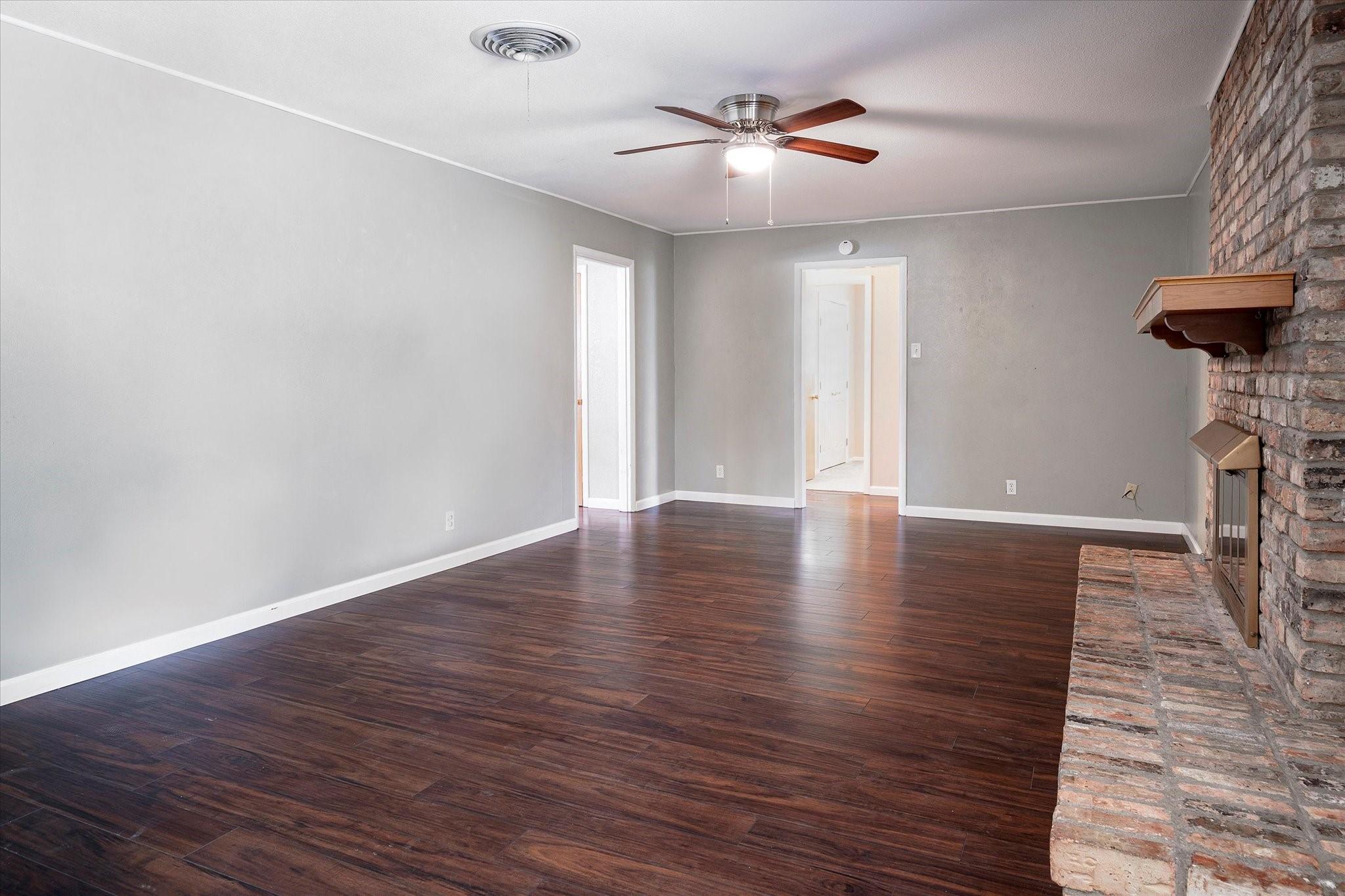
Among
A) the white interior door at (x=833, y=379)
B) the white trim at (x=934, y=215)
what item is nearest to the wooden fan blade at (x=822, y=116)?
the white trim at (x=934, y=215)

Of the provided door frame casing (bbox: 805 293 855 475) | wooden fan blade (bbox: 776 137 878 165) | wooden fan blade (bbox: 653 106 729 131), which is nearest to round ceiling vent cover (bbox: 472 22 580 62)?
wooden fan blade (bbox: 653 106 729 131)

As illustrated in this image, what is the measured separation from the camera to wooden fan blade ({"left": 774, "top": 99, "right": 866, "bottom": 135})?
10.9 feet

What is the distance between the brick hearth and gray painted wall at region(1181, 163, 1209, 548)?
99.4 inches

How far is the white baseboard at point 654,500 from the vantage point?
7.18 m

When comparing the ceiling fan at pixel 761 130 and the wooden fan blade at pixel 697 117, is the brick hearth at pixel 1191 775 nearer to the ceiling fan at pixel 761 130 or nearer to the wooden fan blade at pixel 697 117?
the ceiling fan at pixel 761 130

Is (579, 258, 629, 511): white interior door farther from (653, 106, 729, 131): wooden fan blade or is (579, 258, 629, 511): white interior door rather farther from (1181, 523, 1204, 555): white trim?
(1181, 523, 1204, 555): white trim

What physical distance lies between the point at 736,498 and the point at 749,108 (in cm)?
423

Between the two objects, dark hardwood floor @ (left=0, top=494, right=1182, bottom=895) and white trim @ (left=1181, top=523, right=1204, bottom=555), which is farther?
white trim @ (left=1181, top=523, right=1204, bottom=555)

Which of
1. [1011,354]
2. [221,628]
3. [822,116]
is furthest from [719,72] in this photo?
Answer: [1011,354]

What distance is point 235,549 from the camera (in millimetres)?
3764

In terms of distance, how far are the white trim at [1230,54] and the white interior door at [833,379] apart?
4859 mm

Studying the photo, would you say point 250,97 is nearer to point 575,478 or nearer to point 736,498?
point 575,478

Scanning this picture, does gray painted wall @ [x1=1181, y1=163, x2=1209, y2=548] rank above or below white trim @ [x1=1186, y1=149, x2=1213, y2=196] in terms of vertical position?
below

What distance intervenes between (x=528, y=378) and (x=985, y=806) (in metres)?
4.09
